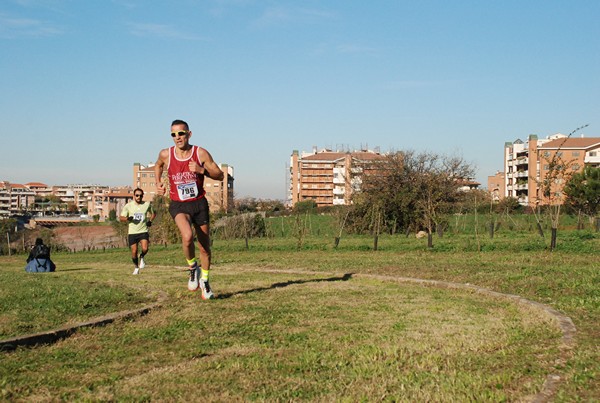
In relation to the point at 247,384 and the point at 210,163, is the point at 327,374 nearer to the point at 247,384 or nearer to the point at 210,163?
the point at 247,384

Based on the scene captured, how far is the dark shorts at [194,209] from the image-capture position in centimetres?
868

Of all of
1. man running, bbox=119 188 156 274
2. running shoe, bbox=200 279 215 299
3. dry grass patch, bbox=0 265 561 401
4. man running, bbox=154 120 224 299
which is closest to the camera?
dry grass patch, bbox=0 265 561 401

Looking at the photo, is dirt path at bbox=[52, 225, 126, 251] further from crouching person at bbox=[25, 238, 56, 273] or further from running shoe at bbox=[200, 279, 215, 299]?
running shoe at bbox=[200, 279, 215, 299]

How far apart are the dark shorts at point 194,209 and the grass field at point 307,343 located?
3.44 feet

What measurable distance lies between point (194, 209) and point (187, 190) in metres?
0.28

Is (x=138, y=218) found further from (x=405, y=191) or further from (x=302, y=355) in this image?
(x=405, y=191)

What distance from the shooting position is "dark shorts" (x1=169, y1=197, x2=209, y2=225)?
8.68 m

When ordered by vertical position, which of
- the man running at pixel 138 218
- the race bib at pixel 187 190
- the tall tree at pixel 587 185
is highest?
the tall tree at pixel 587 185

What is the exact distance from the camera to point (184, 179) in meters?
8.62

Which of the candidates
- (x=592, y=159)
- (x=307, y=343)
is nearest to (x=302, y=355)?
(x=307, y=343)

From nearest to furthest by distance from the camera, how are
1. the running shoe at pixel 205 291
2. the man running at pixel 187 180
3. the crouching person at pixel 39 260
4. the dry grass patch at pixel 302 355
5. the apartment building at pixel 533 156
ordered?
1. the dry grass patch at pixel 302 355
2. the running shoe at pixel 205 291
3. the man running at pixel 187 180
4. the crouching person at pixel 39 260
5. the apartment building at pixel 533 156

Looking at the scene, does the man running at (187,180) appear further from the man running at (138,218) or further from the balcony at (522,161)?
the balcony at (522,161)

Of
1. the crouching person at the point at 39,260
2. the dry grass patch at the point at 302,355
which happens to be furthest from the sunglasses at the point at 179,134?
the crouching person at the point at 39,260

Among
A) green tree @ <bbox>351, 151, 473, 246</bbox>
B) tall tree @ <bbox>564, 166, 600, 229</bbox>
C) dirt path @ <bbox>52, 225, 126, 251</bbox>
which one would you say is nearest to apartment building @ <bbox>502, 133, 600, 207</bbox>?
tall tree @ <bbox>564, 166, 600, 229</bbox>
